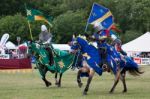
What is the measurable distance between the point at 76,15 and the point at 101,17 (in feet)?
223

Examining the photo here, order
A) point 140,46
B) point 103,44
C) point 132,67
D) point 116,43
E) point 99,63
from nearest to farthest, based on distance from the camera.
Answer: point 99,63
point 103,44
point 132,67
point 116,43
point 140,46

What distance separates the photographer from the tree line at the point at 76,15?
8250cm

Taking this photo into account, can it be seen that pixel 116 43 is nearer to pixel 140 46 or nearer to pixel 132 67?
pixel 132 67

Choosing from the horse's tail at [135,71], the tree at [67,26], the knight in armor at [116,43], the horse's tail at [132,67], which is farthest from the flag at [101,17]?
the tree at [67,26]

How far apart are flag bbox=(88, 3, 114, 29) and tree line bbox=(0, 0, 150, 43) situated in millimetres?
61533

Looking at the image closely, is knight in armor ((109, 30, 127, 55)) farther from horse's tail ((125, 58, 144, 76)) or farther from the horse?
the horse

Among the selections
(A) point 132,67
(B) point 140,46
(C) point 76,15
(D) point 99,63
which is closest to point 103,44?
(D) point 99,63

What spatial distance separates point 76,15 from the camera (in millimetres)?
84500

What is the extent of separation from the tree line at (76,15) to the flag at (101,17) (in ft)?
202

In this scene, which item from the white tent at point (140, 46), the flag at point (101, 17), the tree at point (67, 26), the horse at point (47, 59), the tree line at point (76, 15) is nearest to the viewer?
the flag at point (101, 17)

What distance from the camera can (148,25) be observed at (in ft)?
300

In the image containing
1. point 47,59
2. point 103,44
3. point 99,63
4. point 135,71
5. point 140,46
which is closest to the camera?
point 99,63

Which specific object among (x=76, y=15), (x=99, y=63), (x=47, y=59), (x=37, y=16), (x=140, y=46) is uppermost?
Result: (x=99, y=63)

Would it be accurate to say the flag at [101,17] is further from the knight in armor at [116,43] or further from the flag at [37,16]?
the flag at [37,16]
